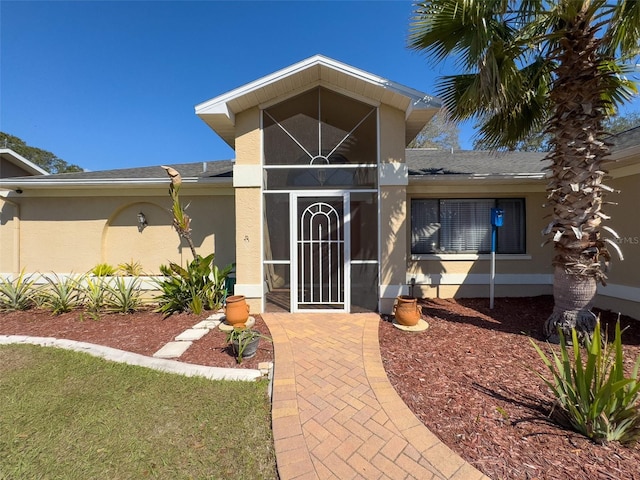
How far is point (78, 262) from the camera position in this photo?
794cm

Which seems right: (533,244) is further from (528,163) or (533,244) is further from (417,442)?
(417,442)

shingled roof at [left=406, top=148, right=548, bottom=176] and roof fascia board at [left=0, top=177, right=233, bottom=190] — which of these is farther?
shingled roof at [left=406, top=148, right=548, bottom=176]

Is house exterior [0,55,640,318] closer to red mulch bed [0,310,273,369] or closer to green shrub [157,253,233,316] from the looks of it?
green shrub [157,253,233,316]

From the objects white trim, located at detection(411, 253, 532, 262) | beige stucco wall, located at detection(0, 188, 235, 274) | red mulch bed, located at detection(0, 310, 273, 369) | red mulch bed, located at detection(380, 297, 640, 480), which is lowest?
red mulch bed, located at detection(380, 297, 640, 480)

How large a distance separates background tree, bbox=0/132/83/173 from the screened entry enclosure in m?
41.9

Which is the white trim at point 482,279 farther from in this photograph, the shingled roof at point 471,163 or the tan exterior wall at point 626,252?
the shingled roof at point 471,163

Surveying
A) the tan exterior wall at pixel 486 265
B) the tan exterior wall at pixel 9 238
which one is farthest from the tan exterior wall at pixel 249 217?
the tan exterior wall at pixel 9 238

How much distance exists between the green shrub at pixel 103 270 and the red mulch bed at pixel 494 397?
7.87 m

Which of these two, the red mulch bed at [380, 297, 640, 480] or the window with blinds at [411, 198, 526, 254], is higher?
the window with blinds at [411, 198, 526, 254]

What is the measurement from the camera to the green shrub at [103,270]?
7.60 meters

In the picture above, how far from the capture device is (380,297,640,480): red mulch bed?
7.42ft

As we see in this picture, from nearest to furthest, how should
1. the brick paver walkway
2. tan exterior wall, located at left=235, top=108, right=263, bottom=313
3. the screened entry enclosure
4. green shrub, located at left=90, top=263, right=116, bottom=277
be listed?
the brick paver walkway < tan exterior wall, located at left=235, top=108, right=263, bottom=313 < the screened entry enclosure < green shrub, located at left=90, top=263, right=116, bottom=277

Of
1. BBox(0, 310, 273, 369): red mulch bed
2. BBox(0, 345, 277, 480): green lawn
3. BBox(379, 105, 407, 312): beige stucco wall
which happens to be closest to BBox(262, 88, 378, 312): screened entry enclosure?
BBox(379, 105, 407, 312): beige stucco wall

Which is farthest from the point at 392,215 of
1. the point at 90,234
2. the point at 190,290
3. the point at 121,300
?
the point at 90,234
